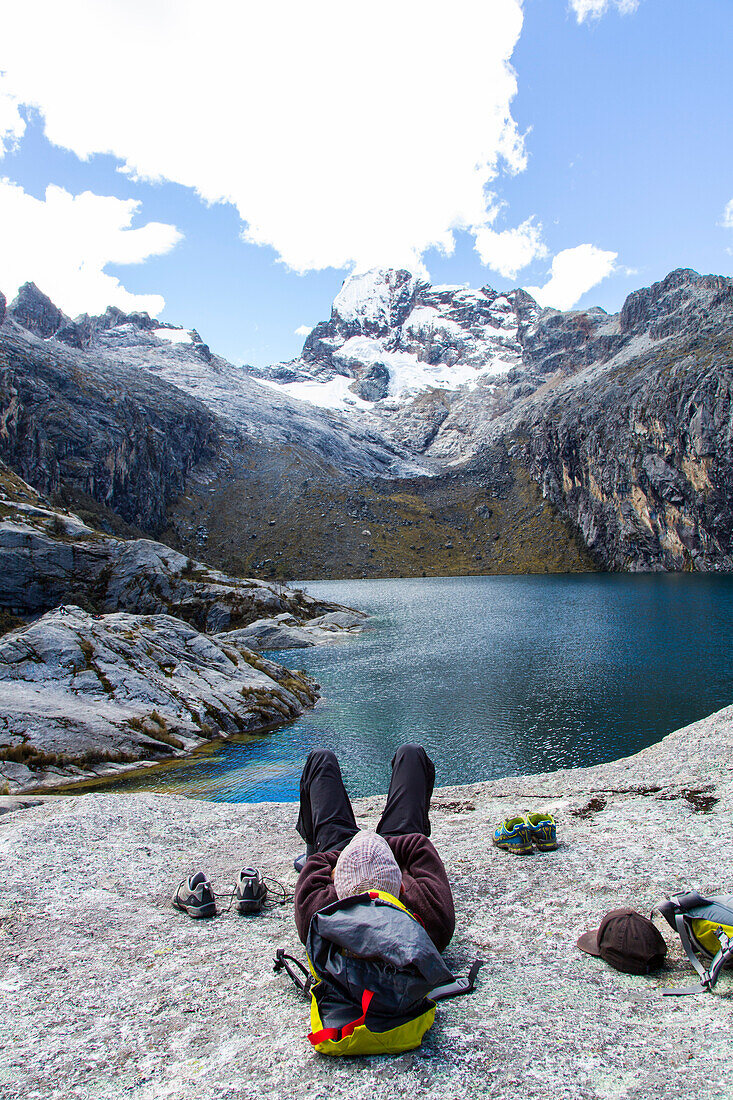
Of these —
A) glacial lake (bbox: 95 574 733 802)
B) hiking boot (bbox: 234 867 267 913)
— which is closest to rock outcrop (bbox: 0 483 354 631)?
glacial lake (bbox: 95 574 733 802)

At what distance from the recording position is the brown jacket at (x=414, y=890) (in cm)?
666

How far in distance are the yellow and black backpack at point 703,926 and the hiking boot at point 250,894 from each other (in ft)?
22.1

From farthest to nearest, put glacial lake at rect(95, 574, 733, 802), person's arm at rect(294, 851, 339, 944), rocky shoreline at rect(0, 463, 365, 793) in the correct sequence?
glacial lake at rect(95, 574, 733, 802) < rocky shoreline at rect(0, 463, 365, 793) < person's arm at rect(294, 851, 339, 944)

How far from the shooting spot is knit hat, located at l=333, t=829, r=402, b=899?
6.33 meters

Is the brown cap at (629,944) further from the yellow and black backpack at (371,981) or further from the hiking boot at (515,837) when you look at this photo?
the hiking boot at (515,837)

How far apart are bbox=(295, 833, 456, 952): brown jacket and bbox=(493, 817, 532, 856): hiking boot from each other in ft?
19.5

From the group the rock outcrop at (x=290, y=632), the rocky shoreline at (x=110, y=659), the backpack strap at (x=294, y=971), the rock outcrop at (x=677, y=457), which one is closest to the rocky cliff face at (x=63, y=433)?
the rocky shoreline at (x=110, y=659)

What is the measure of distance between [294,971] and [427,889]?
83.3 inches

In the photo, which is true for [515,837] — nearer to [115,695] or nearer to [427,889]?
[427,889]

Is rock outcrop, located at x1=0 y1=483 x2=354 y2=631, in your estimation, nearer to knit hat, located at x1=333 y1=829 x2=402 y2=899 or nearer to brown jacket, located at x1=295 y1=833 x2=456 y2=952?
brown jacket, located at x1=295 y1=833 x2=456 y2=952

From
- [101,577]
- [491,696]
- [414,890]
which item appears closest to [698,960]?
[414,890]

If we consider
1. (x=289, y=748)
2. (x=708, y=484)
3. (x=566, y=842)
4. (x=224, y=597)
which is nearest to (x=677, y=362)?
(x=708, y=484)

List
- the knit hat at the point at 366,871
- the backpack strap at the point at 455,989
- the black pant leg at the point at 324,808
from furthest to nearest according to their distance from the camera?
1. the black pant leg at the point at 324,808
2. the backpack strap at the point at 455,989
3. the knit hat at the point at 366,871

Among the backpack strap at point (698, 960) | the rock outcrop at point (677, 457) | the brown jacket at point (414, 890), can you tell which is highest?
the rock outcrop at point (677, 457)
